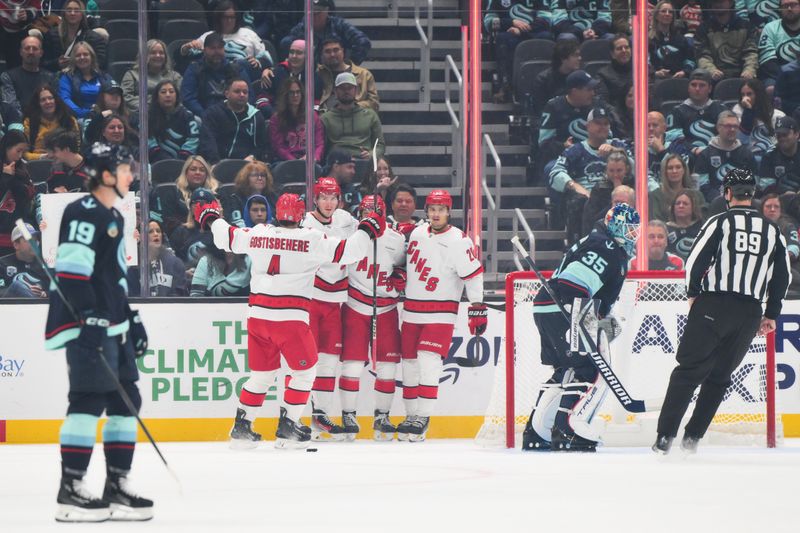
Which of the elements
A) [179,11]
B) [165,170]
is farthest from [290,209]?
[179,11]

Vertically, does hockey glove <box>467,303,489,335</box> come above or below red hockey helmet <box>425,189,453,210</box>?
below

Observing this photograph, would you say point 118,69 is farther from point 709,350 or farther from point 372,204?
point 709,350

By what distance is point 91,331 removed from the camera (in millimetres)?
4176

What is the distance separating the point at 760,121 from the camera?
8766mm

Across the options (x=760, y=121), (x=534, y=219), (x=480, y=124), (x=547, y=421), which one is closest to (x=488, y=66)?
(x=480, y=124)

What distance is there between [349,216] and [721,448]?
2374mm

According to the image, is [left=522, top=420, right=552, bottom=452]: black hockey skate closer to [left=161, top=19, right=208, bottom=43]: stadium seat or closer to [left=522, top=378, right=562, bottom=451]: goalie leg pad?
[left=522, top=378, right=562, bottom=451]: goalie leg pad

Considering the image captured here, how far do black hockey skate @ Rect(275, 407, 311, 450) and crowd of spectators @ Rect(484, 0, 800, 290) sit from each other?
2.09 metres

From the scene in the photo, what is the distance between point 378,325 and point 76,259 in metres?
3.42

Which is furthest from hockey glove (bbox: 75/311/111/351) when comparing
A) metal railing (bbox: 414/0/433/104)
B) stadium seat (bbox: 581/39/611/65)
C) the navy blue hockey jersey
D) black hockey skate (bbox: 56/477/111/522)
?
stadium seat (bbox: 581/39/611/65)

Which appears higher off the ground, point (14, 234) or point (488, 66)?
point (488, 66)

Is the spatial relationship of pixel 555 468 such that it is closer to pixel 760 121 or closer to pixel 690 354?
pixel 690 354

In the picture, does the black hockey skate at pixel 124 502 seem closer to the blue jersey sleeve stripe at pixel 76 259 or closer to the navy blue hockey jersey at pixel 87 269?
the navy blue hockey jersey at pixel 87 269

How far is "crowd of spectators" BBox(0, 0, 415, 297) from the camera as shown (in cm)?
769
